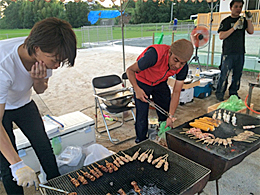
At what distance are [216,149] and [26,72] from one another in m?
1.69

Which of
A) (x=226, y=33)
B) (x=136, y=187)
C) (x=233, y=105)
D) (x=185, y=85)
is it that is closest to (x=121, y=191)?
(x=136, y=187)

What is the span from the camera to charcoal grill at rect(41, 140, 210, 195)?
142 cm

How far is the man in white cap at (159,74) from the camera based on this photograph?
1.94m

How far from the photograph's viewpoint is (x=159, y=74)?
238 cm

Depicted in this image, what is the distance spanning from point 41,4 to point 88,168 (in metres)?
32.8

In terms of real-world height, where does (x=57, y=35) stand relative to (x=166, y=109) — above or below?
above

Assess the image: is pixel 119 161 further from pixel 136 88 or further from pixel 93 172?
pixel 136 88

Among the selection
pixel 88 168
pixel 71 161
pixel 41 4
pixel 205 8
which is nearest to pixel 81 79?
pixel 71 161

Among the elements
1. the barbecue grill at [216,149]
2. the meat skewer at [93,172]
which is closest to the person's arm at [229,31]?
the barbecue grill at [216,149]

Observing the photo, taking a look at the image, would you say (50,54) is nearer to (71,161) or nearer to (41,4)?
(71,161)

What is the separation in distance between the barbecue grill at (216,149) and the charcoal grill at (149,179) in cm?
25

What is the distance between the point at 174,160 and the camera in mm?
1705

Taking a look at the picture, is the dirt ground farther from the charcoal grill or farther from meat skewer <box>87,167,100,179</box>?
meat skewer <box>87,167,100,179</box>

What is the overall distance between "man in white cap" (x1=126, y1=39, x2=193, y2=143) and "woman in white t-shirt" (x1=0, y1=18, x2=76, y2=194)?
1.03 metres
